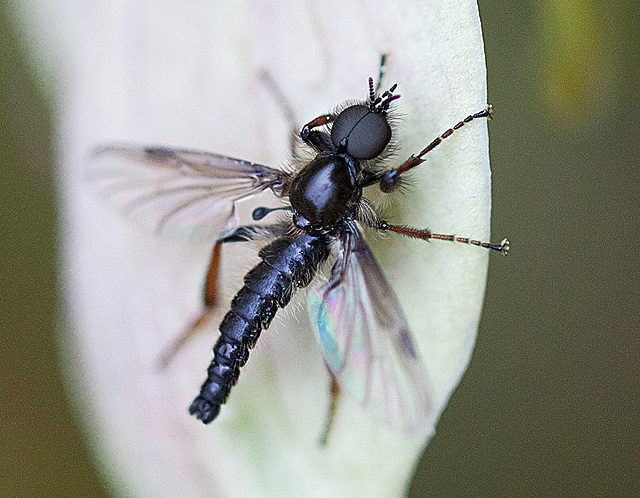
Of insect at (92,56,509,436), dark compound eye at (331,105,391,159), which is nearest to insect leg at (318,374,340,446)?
insect at (92,56,509,436)

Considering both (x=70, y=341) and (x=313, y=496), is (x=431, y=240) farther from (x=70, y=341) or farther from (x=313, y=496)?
(x=70, y=341)

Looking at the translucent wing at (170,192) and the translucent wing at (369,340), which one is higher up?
the translucent wing at (170,192)

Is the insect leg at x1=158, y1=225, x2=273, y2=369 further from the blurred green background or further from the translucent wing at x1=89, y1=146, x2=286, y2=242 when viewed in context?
the blurred green background

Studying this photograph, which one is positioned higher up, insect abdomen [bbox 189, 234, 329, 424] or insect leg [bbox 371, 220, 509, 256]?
insect leg [bbox 371, 220, 509, 256]

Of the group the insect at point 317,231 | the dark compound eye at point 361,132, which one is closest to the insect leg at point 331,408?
the insect at point 317,231

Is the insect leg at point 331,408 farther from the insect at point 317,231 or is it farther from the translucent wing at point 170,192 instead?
the translucent wing at point 170,192

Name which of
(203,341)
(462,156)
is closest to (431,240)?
(462,156)

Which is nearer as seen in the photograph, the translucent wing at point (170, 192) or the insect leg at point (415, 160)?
the insect leg at point (415, 160)
